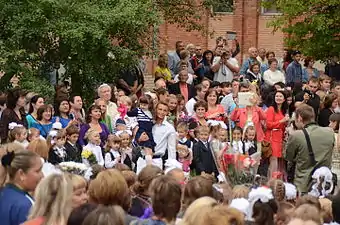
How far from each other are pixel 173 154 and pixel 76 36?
444 cm

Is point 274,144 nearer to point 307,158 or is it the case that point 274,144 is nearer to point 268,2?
point 307,158

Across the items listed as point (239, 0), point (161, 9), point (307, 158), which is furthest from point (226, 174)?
point (239, 0)

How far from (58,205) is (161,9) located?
1672cm

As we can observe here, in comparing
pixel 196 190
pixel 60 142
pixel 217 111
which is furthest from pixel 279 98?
pixel 196 190

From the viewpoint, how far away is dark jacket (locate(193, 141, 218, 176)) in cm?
1443

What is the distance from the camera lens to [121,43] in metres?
19.8

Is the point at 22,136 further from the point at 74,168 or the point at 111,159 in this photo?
the point at 74,168

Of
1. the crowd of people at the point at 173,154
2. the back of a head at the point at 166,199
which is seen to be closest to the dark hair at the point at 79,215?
the crowd of people at the point at 173,154

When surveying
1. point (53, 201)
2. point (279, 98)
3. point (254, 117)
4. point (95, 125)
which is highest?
point (53, 201)

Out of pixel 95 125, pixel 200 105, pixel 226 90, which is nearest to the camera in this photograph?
pixel 95 125

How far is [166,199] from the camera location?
25.4 ft

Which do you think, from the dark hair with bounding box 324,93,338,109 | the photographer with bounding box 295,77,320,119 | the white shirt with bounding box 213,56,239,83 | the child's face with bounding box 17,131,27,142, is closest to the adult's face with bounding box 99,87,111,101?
the child's face with bounding box 17,131,27,142

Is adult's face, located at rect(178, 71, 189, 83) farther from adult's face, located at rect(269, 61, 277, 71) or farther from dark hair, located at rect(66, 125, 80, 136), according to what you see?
dark hair, located at rect(66, 125, 80, 136)

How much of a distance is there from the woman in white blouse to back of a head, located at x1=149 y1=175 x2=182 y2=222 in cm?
1522
